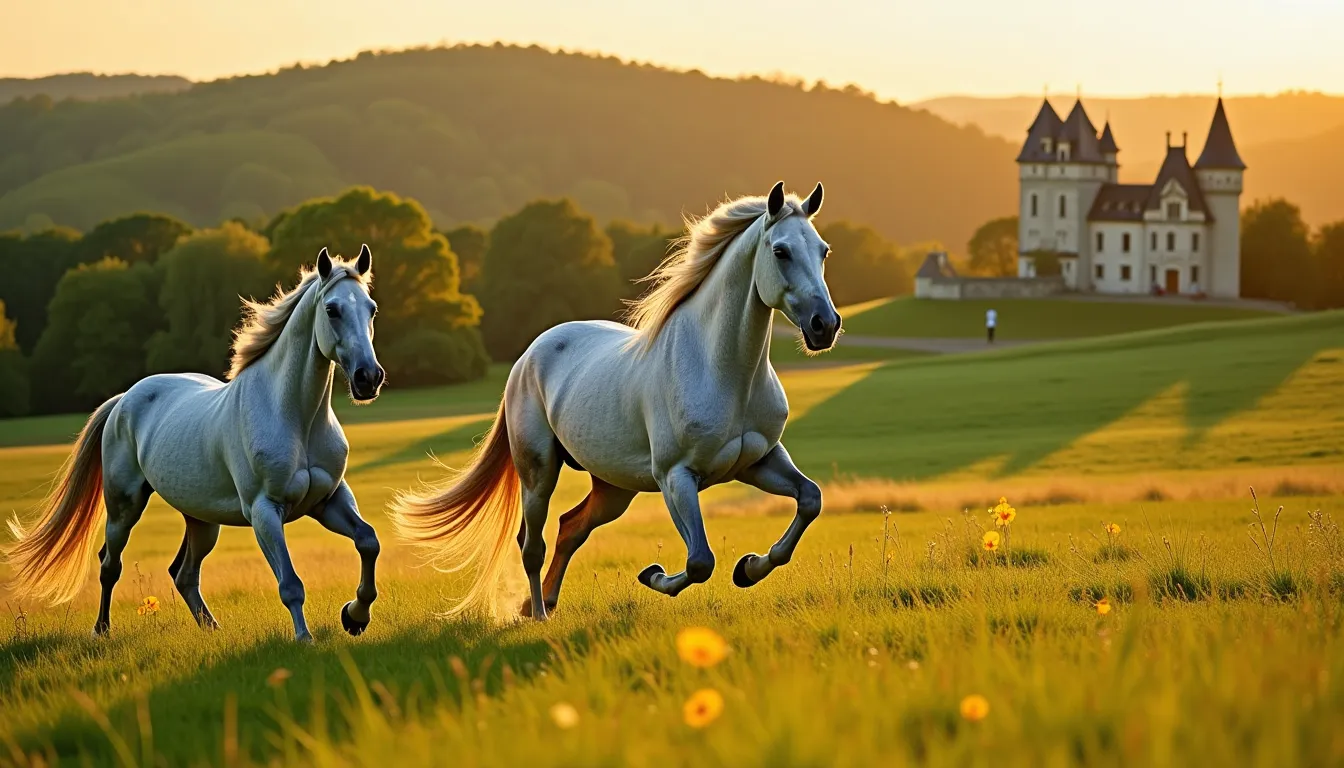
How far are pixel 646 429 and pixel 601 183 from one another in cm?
18651

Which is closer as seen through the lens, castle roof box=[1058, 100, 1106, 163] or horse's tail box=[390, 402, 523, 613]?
horse's tail box=[390, 402, 523, 613]

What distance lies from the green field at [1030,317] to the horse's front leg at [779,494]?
79.7 metres

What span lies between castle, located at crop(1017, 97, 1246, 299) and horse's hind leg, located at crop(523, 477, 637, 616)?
105 m

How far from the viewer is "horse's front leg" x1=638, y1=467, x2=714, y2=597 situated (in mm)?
8047

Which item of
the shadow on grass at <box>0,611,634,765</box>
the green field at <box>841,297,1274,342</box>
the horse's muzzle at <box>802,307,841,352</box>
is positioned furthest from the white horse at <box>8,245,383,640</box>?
the green field at <box>841,297,1274,342</box>

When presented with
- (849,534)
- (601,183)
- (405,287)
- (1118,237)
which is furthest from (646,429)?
(601,183)

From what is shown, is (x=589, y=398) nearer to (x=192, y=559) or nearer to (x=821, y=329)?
(x=821, y=329)

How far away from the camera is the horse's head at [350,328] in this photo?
333 inches

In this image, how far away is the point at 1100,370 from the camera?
152 feet

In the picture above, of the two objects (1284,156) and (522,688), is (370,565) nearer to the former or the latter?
(522,688)

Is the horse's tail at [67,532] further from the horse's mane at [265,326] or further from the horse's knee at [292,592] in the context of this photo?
the horse's knee at [292,592]

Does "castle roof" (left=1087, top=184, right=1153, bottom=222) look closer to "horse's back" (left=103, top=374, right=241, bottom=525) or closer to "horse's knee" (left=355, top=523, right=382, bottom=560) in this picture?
"horse's back" (left=103, top=374, right=241, bottom=525)

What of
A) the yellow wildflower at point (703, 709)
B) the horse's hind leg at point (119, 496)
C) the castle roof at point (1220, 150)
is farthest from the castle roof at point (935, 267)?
the yellow wildflower at point (703, 709)

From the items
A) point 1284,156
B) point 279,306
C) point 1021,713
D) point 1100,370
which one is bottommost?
point 1100,370
